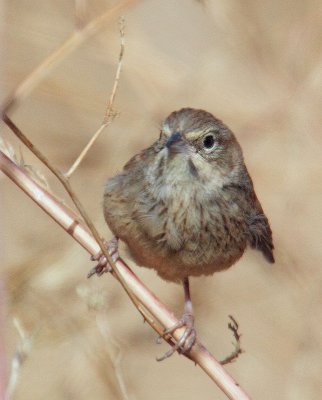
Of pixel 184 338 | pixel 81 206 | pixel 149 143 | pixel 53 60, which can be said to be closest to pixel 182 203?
pixel 184 338

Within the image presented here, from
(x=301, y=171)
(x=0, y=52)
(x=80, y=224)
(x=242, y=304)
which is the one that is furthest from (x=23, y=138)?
(x=242, y=304)

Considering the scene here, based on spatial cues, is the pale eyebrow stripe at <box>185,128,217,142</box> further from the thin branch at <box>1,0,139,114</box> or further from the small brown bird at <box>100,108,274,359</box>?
the thin branch at <box>1,0,139,114</box>

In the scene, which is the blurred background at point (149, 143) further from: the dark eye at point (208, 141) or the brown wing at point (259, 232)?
the dark eye at point (208, 141)

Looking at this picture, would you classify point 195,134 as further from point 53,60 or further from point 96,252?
point 53,60

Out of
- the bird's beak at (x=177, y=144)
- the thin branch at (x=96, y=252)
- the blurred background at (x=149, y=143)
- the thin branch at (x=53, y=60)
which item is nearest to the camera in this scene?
the thin branch at (x=53, y=60)

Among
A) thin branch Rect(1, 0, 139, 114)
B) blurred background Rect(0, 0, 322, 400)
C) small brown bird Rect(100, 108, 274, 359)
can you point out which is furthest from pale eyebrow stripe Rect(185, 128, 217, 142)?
blurred background Rect(0, 0, 322, 400)

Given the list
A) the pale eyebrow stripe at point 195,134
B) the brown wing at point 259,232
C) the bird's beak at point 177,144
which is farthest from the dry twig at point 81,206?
the brown wing at point 259,232

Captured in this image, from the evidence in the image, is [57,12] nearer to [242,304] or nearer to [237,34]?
[237,34]
